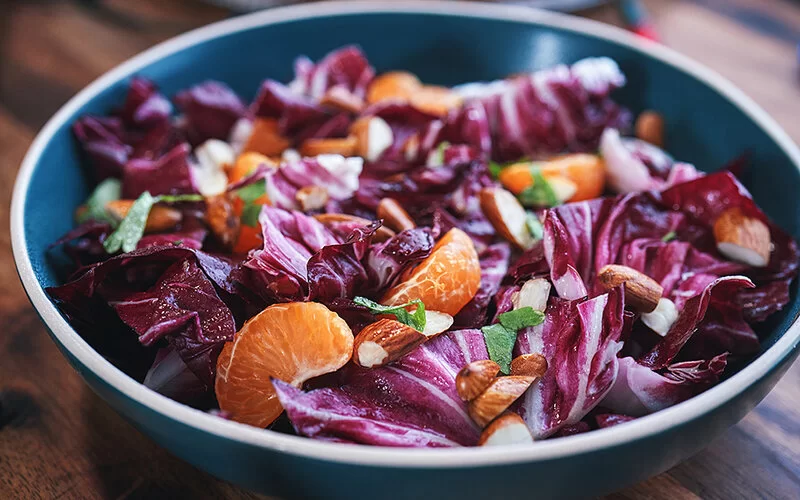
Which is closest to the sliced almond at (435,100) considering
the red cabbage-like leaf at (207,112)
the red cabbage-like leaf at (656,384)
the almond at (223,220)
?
the red cabbage-like leaf at (207,112)

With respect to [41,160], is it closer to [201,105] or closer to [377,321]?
[201,105]

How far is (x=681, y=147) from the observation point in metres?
2.08

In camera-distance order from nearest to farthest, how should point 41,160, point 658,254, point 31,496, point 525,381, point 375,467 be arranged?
point 375,467 < point 525,381 < point 31,496 < point 658,254 < point 41,160

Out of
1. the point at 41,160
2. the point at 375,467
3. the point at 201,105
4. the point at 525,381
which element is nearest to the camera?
the point at 375,467

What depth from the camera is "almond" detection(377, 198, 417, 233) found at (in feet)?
5.24

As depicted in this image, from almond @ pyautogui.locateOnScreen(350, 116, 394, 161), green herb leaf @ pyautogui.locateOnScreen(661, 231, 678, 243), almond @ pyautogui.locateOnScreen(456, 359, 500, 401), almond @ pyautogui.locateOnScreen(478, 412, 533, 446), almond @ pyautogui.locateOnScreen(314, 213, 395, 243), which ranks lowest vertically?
almond @ pyautogui.locateOnScreen(478, 412, 533, 446)

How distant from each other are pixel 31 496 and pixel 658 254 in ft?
4.42

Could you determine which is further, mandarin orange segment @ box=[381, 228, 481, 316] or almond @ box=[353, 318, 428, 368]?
mandarin orange segment @ box=[381, 228, 481, 316]

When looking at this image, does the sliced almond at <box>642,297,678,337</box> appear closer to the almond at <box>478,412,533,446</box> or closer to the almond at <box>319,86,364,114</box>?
the almond at <box>478,412,533,446</box>

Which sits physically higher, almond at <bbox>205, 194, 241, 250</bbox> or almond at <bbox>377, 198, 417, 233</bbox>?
almond at <bbox>377, 198, 417, 233</bbox>

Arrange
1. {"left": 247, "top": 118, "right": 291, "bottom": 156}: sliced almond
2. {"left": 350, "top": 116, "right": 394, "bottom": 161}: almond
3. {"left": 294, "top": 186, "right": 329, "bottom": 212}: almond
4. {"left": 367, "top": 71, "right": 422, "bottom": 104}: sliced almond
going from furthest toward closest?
1. {"left": 367, "top": 71, "right": 422, "bottom": 104}: sliced almond
2. {"left": 247, "top": 118, "right": 291, "bottom": 156}: sliced almond
3. {"left": 350, "top": 116, "right": 394, "bottom": 161}: almond
4. {"left": 294, "top": 186, "right": 329, "bottom": 212}: almond

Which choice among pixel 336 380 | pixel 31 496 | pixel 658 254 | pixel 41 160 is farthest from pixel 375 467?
pixel 41 160

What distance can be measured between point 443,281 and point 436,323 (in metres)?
0.09

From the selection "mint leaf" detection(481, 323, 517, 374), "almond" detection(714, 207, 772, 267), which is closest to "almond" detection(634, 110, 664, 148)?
"almond" detection(714, 207, 772, 267)
